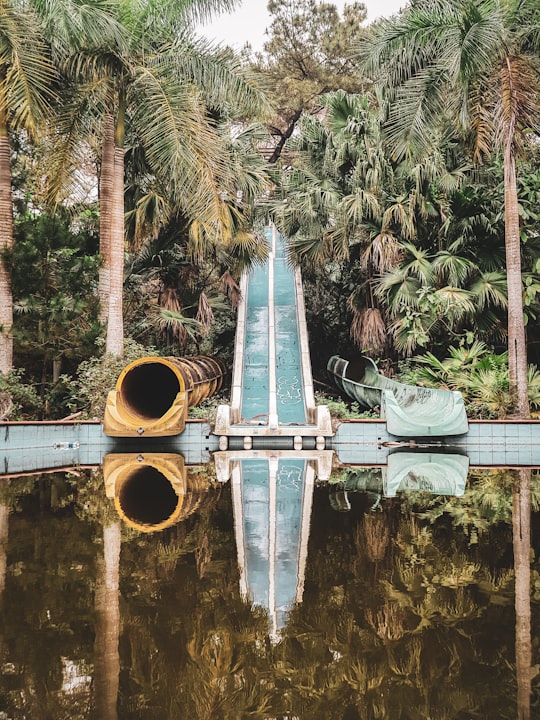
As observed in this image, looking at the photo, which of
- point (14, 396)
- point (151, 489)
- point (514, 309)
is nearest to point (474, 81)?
point (514, 309)

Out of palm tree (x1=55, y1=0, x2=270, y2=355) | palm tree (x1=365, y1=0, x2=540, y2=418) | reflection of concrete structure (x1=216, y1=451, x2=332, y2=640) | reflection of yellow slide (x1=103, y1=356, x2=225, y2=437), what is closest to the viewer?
reflection of concrete structure (x1=216, y1=451, x2=332, y2=640)

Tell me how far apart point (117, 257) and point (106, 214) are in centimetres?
142

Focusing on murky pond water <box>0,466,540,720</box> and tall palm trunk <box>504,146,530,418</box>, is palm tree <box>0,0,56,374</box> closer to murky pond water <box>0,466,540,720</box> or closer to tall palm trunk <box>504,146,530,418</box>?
murky pond water <box>0,466,540,720</box>

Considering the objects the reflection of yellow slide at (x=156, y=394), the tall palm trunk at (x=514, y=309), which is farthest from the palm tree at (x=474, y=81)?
the reflection of yellow slide at (x=156, y=394)

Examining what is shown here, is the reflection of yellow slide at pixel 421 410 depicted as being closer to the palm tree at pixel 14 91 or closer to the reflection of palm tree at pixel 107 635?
the palm tree at pixel 14 91

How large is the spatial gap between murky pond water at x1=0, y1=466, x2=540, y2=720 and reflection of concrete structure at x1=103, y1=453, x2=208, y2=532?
41 cm

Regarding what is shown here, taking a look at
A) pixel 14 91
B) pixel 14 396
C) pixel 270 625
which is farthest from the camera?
pixel 14 396

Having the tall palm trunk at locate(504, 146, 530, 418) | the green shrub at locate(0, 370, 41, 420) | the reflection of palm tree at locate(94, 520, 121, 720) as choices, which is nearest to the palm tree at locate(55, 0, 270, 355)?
the green shrub at locate(0, 370, 41, 420)

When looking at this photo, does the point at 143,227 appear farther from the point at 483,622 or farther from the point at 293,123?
the point at 293,123

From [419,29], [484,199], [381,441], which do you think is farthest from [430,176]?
[381,441]

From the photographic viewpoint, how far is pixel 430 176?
1802 cm

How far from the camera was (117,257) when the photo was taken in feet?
52.3

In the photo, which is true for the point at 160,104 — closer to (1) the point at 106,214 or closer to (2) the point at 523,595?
(1) the point at 106,214

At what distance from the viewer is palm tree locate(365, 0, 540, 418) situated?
14.4 metres
